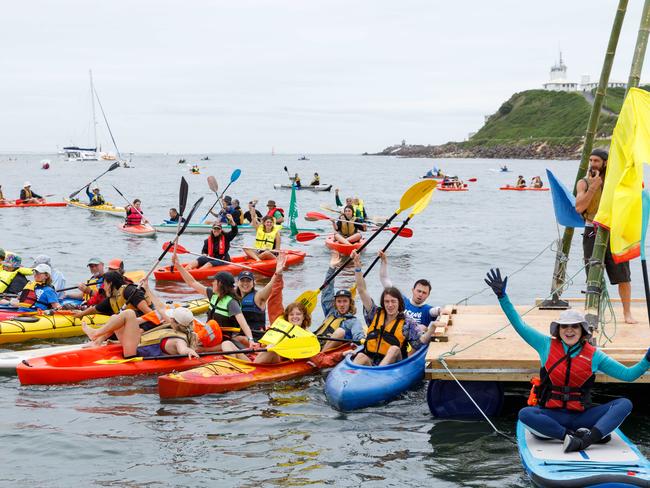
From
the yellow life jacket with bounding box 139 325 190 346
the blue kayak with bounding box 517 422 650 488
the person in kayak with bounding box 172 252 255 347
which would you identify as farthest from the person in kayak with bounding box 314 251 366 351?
the blue kayak with bounding box 517 422 650 488

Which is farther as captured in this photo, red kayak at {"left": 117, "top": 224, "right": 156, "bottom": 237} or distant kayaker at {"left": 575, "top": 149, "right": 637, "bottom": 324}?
red kayak at {"left": 117, "top": 224, "right": 156, "bottom": 237}

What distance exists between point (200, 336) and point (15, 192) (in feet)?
186

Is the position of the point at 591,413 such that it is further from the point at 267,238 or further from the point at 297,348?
the point at 267,238

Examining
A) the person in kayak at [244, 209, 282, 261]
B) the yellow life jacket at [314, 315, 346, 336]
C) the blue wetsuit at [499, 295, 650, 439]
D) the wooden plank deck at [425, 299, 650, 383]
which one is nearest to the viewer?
the blue wetsuit at [499, 295, 650, 439]

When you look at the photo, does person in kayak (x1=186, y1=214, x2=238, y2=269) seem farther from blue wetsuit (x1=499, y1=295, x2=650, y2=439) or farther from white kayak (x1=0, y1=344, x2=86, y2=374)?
blue wetsuit (x1=499, y1=295, x2=650, y2=439)

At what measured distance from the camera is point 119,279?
Result: 36.8 feet

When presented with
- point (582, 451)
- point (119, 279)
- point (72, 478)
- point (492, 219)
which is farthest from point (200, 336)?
point (492, 219)

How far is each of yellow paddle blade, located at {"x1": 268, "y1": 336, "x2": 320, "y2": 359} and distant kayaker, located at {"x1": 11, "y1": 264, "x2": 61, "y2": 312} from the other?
4.77 m

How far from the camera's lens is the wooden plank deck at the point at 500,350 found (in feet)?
25.7

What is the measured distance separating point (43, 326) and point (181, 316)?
139 inches

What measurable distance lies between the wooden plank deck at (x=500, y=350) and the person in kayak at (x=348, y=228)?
10.7 metres

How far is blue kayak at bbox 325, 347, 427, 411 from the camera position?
880 centimetres

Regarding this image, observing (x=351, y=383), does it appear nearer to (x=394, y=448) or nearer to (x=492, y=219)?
(x=394, y=448)

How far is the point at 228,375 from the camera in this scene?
9.65 meters
